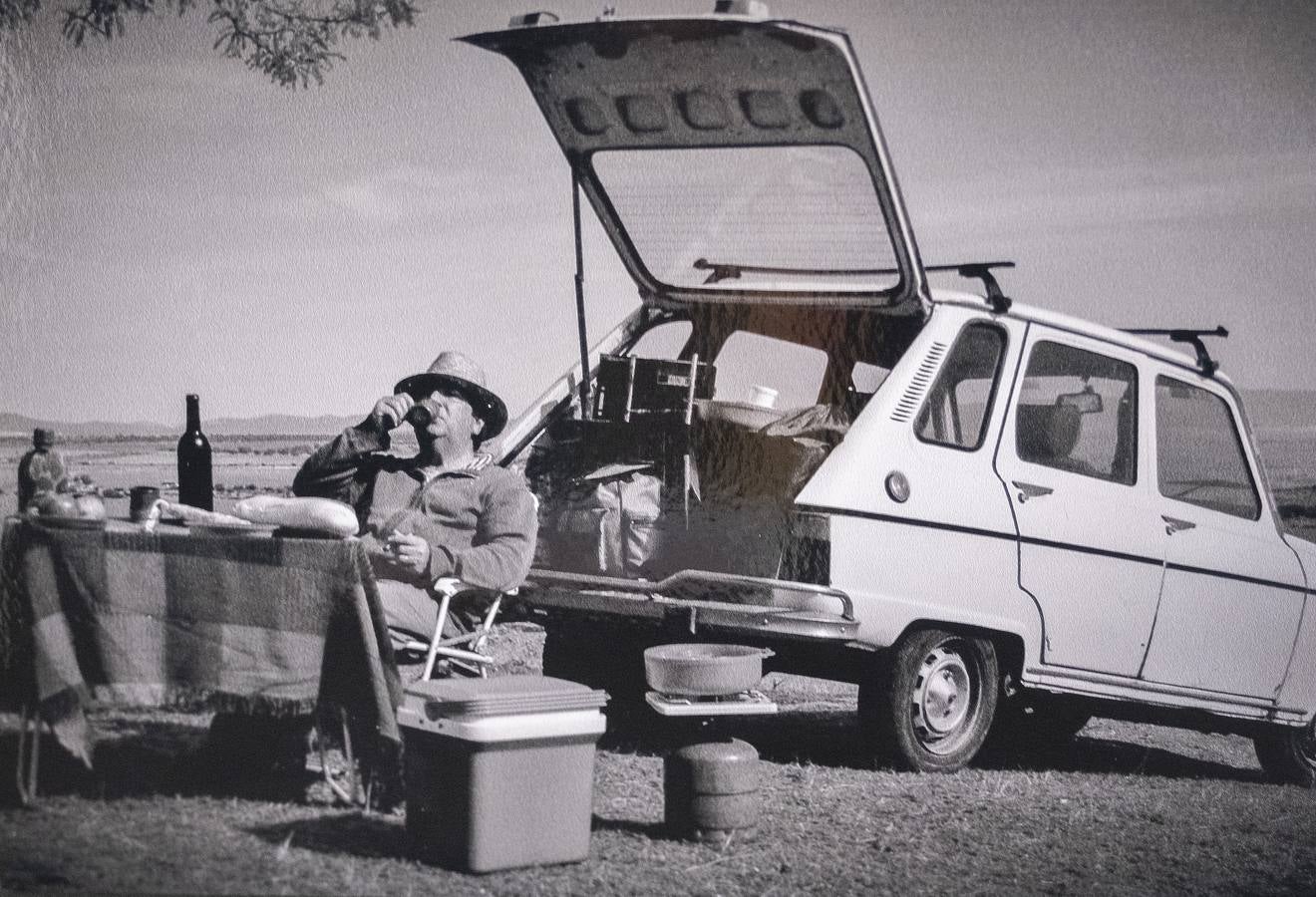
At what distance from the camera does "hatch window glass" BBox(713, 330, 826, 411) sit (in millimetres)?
6195

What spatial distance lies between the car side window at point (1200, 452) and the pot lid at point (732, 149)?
1559 millimetres

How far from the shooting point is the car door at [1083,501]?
553 centimetres

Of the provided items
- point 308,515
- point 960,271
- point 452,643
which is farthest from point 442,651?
point 960,271

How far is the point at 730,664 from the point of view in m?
4.49

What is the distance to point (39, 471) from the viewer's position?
4625mm

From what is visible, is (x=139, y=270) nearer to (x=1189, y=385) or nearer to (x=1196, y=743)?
(x=1189, y=385)

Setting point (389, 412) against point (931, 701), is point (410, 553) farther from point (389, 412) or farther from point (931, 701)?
point (931, 701)

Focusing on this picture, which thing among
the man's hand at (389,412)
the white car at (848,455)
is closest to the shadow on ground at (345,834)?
the white car at (848,455)

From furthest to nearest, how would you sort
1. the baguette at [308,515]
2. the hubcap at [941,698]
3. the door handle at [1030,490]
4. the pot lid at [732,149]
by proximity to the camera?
the door handle at [1030,490] < the hubcap at [941,698] < the pot lid at [732,149] < the baguette at [308,515]

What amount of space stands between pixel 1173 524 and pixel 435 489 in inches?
121

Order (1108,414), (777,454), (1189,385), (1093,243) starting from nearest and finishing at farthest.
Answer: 1. (777,454)
2. (1108,414)
3. (1189,385)
4. (1093,243)

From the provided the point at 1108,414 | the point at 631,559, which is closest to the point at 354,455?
the point at 631,559

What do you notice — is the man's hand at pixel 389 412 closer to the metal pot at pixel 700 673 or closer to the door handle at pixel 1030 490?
the metal pot at pixel 700 673

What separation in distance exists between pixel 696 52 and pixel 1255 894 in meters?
3.37
